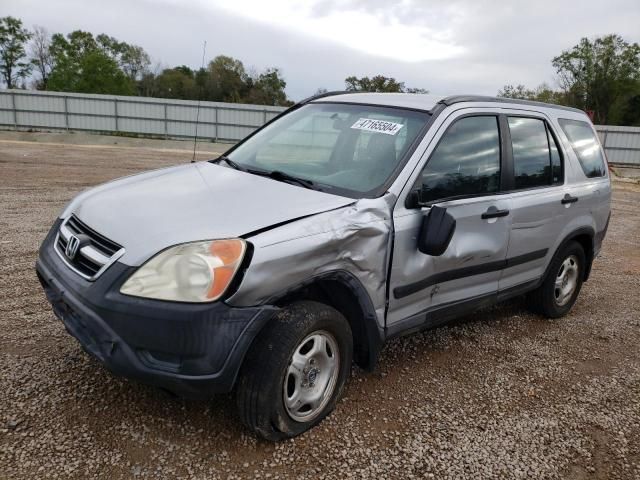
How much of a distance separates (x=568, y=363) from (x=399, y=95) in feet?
7.79

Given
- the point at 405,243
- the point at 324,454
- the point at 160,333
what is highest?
the point at 405,243

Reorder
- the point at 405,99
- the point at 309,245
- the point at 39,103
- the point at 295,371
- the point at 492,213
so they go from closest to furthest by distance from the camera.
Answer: the point at 309,245 → the point at 295,371 → the point at 492,213 → the point at 405,99 → the point at 39,103

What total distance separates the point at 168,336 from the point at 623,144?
32285 millimetres

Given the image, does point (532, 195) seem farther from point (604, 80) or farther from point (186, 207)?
point (604, 80)

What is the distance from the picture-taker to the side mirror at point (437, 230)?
2.88 meters

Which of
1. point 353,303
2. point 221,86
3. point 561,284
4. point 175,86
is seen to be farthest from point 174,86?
point 353,303

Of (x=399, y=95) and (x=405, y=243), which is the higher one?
(x=399, y=95)

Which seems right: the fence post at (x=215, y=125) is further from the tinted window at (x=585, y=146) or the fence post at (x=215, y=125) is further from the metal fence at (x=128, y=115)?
the tinted window at (x=585, y=146)

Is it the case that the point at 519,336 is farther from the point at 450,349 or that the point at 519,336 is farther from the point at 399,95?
the point at 399,95

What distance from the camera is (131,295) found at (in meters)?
2.27

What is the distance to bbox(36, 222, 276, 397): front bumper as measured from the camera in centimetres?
221

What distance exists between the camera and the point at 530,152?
400 centimetres

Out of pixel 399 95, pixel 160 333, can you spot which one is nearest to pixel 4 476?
pixel 160 333

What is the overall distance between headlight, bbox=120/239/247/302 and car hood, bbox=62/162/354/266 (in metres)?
0.05
